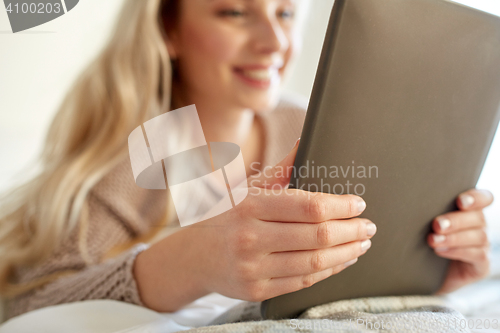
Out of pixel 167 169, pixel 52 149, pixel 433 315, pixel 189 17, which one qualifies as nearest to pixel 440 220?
pixel 433 315

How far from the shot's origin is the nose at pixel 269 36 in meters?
0.82

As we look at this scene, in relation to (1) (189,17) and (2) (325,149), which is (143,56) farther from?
(2) (325,149)

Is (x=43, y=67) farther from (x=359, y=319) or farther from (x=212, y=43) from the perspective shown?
(x=359, y=319)

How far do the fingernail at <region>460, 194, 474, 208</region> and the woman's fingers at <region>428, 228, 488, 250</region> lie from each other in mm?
45

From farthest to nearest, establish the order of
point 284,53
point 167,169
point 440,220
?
point 284,53, point 167,169, point 440,220

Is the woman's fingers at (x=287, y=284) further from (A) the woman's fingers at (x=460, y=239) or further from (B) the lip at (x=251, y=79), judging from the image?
(B) the lip at (x=251, y=79)

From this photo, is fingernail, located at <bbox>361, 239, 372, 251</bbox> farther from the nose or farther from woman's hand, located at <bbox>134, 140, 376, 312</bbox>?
the nose

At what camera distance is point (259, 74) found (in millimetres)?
884

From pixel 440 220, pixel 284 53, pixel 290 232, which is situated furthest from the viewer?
pixel 284 53

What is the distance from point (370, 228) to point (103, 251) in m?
0.56

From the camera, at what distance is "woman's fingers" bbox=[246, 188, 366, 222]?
340 mm

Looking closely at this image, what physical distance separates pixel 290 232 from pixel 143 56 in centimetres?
68

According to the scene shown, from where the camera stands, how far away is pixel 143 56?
2.73 feet

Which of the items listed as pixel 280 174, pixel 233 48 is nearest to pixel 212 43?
pixel 233 48
